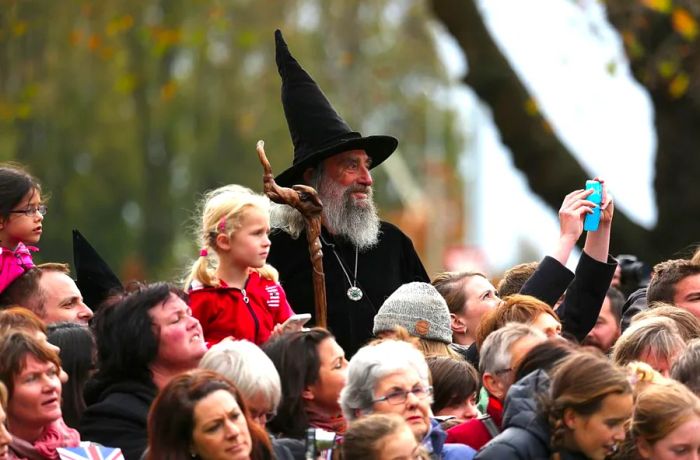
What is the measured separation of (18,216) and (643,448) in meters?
3.36

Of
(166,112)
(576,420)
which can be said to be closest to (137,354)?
(576,420)

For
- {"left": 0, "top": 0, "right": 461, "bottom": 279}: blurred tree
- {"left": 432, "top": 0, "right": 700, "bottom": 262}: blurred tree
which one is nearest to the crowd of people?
{"left": 432, "top": 0, "right": 700, "bottom": 262}: blurred tree

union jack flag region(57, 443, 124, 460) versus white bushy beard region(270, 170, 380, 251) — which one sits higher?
white bushy beard region(270, 170, 380, 251)

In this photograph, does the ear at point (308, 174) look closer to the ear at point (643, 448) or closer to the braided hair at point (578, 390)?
the braided hair at point (578, 390)

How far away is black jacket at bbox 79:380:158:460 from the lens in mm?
8008

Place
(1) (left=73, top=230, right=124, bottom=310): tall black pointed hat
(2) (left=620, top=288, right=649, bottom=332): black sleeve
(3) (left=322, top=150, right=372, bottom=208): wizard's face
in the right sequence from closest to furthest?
(1) (left=73, top=230, right=124, bottom=310): tall black pointed hat, (3) (left=322, top=150, right=372, bottom=208): wizard's face, (2) (left=620, top=288, right=649, bottom=332): black sleeve

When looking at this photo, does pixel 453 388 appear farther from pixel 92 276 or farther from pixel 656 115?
pixel 656 115

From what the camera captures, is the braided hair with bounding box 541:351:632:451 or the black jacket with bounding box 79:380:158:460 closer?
the braided hair with bounding box 541:351:632:451

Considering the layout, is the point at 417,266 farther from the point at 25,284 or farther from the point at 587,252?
the point at 25,284

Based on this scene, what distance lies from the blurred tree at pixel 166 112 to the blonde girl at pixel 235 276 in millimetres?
23216

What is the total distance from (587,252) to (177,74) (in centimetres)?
3169

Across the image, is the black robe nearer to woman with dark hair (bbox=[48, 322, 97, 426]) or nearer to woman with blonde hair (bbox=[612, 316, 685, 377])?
woman with blonde hair (bbox=[612, 316, 685, 377])

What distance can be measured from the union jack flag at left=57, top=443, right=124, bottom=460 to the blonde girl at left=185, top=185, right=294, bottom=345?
1.58 m

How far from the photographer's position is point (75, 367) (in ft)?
27.5
